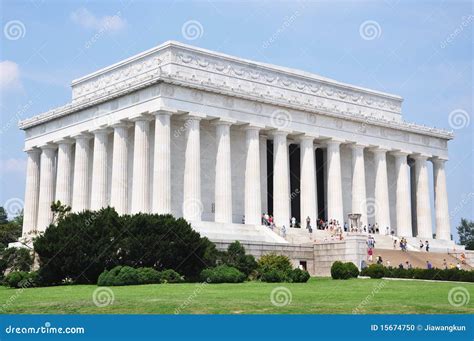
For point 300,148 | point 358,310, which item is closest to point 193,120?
point 300,148

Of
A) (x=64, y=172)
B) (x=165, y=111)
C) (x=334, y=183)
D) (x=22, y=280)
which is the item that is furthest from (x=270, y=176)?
(x=22, y=280)

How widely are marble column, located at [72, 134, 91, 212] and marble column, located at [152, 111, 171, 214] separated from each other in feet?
38.4

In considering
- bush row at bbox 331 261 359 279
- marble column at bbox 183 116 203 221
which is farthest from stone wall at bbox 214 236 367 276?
marble column at bbox 183 116 203 221

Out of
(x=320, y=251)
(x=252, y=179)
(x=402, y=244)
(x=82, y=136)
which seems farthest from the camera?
(x=82, y=136)

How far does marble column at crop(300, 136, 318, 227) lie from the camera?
268ft

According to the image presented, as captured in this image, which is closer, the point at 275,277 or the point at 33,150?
the point at 275,277

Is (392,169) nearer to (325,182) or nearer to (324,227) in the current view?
(325,182)

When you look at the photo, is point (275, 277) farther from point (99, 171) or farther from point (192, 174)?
point (99, 171)

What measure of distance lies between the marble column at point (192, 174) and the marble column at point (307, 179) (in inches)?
517

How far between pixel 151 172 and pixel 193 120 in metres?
6.74

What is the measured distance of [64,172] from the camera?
83.4m

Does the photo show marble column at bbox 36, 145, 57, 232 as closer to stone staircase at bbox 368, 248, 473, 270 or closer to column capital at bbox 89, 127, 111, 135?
column capital at bbox 89, 127, 111, 135

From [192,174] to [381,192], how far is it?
25.1 metres

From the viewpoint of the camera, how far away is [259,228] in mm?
74688
